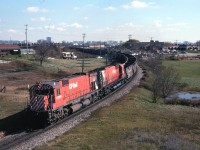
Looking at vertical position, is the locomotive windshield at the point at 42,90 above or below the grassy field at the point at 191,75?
above

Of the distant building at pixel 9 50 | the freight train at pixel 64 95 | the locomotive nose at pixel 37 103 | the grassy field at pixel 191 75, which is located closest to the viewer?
the locomotive nose at pixel 37 103

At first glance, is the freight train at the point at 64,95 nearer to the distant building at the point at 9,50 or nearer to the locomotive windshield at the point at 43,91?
the locomotive windshield at the point at 43,91

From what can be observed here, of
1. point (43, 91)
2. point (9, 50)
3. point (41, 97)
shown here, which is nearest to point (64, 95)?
point (43, 91)

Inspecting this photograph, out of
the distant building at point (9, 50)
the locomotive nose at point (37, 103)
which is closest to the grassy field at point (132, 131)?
the locomotive nose at point (37, 103)

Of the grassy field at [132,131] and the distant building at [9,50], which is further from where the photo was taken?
the distant building at [9,50]

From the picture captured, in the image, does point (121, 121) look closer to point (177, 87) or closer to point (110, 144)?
point (110, 144)

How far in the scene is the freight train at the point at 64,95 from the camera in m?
28.7

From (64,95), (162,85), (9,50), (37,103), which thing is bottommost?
(162,85)

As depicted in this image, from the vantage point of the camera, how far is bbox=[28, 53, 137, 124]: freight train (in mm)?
28672

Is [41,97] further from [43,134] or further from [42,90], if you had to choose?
[43,134]

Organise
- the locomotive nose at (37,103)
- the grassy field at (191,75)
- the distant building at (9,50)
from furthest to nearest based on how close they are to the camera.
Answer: the distant building at (9,50), the grassy field at (191,75), the locomotive nose at (37,103)

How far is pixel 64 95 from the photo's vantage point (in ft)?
105

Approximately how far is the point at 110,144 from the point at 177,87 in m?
54.4

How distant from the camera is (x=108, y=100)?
4403 cm
